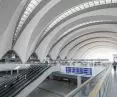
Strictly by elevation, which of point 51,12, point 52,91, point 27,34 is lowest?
point 52,91

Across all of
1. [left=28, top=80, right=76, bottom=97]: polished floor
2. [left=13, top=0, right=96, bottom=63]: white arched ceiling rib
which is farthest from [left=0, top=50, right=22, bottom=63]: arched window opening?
[left=28, top=80, right=76, bottom=97]: polished floor

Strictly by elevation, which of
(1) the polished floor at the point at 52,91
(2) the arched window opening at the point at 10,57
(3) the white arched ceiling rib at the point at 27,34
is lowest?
(1) the polished floor at the point at 52,91

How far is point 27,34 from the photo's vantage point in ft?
120

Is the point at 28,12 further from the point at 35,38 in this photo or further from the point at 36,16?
the point at 35,38

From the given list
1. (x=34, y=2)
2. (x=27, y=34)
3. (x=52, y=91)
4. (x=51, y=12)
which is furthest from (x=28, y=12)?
(x=52, y=91)

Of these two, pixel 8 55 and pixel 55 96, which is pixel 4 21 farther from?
pixel 8 55

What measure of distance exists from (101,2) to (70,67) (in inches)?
475

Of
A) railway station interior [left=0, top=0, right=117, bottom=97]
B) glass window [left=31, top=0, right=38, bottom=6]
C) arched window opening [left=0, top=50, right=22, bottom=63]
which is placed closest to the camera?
railway station interior [left=0, top=0, right=117, bottom=97]

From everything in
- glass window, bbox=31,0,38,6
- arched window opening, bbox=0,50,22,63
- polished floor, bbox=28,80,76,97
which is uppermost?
glass window, bbox=31,0,38,6

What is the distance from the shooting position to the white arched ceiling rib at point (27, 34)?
30.6 metres

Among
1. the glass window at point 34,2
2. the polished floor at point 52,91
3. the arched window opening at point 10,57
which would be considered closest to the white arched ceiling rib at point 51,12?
the glass window at point 34,2

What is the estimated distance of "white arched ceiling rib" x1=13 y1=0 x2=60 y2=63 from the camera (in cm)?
3055

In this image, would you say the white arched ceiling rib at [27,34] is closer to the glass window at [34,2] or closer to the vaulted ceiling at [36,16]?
the vaulted ceiling at [36,16]

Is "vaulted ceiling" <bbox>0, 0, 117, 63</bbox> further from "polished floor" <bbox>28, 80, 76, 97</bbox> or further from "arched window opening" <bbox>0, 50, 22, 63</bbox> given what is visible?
"polished floor" <bbox>28, 80, 76, 97</bbox>
